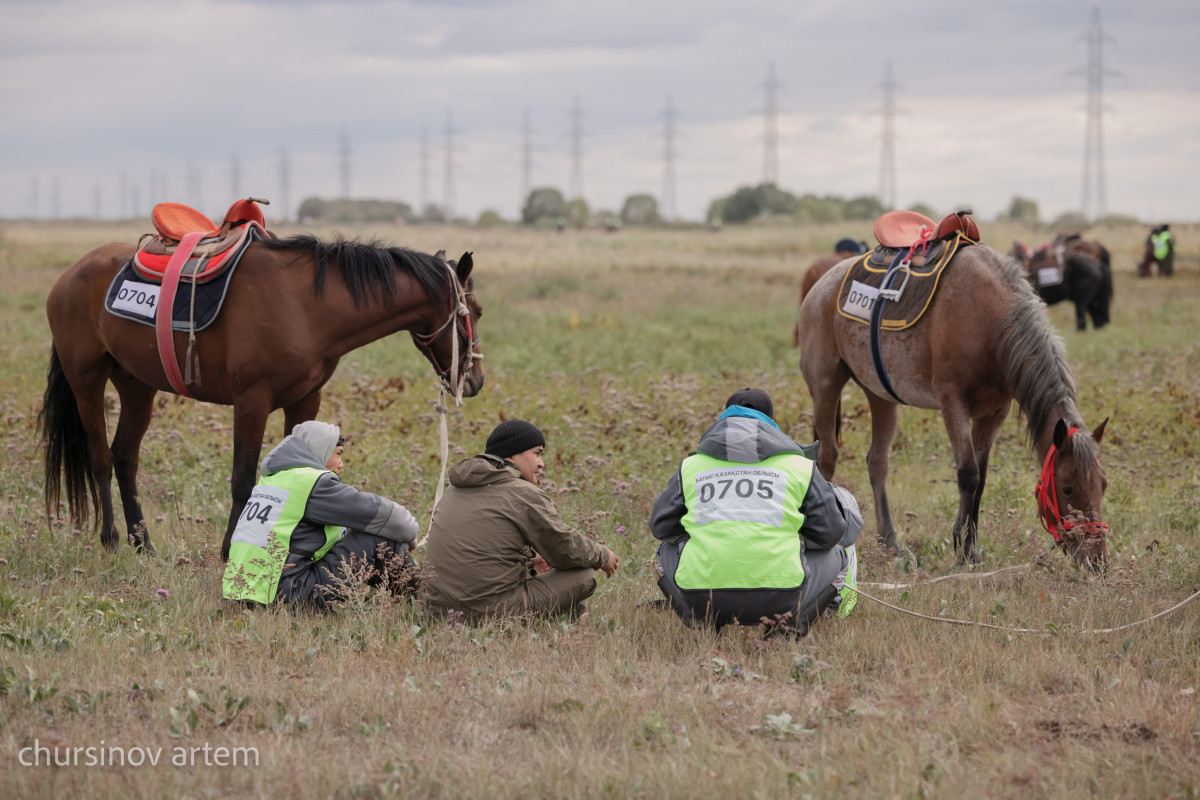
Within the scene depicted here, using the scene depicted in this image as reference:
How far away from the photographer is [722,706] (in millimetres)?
4195

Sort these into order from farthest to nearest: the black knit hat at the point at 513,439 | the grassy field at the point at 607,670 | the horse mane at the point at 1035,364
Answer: the horse mane at the point at 1035,364, the black knit hat at the point at 513,439, the grassy field at the point at 607,670

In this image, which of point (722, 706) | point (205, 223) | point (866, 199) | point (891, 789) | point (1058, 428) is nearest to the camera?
point (891, 789)

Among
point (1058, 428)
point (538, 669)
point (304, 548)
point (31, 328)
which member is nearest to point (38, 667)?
point (304, 548)

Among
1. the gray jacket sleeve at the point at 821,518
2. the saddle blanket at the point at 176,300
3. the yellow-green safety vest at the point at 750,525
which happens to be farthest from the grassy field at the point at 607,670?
the saddle blanket at the point at 176,300

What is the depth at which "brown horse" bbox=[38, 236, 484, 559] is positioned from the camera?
6277 mm

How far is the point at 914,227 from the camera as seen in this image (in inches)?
313

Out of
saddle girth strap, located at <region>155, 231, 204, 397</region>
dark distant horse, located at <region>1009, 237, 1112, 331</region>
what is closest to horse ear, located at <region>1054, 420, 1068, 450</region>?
saddle girth strap, located at <region>155, 231, 204, 397</region>

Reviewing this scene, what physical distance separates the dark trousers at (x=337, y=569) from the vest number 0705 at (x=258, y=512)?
254 mm

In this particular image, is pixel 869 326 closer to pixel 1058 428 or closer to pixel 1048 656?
pixel 1058 428

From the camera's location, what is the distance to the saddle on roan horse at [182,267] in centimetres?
636

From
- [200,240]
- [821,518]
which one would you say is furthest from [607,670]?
[200,240]

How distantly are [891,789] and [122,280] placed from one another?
18.4ft

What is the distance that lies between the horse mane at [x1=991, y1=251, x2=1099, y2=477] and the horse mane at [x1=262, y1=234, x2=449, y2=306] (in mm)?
3556

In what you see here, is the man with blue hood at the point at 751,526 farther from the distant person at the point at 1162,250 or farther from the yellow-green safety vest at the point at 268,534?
the distant person at the point at 1162,250
